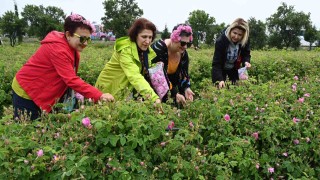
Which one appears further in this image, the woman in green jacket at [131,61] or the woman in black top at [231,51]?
the woman in black top at [231,51]

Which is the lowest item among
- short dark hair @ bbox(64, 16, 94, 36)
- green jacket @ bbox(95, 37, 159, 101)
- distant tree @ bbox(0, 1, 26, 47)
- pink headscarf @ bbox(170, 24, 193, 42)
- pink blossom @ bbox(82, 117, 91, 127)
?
pink blossom @ bbox(82, 117, 91, 127)

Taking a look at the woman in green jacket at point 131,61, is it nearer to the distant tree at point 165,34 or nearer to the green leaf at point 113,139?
the green leaf at point 113,139

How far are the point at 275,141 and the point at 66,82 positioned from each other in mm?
1651

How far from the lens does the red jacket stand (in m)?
2.71

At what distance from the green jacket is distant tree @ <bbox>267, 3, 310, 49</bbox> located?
3877 cm

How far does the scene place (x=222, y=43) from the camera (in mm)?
4133

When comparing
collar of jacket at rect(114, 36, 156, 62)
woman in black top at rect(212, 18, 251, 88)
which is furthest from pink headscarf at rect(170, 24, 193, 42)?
woman in black top at rect(212, 18, 251, 88)

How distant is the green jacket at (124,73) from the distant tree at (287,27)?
127ft

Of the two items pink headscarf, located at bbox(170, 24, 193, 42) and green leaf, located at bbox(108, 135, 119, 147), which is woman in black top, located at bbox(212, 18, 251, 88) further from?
green leaf, located at bbox(108, 135, 119, 147)

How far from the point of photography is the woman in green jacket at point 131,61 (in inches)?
117

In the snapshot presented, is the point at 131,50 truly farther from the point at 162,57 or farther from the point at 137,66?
the point at 162,57

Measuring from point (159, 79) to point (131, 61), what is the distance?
34 centimetres

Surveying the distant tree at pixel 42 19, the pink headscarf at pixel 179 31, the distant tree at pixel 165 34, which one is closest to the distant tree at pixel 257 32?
the distant tree at pixel 165 34

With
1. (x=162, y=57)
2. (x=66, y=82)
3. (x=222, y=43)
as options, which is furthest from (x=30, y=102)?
(x=222, y=43)
